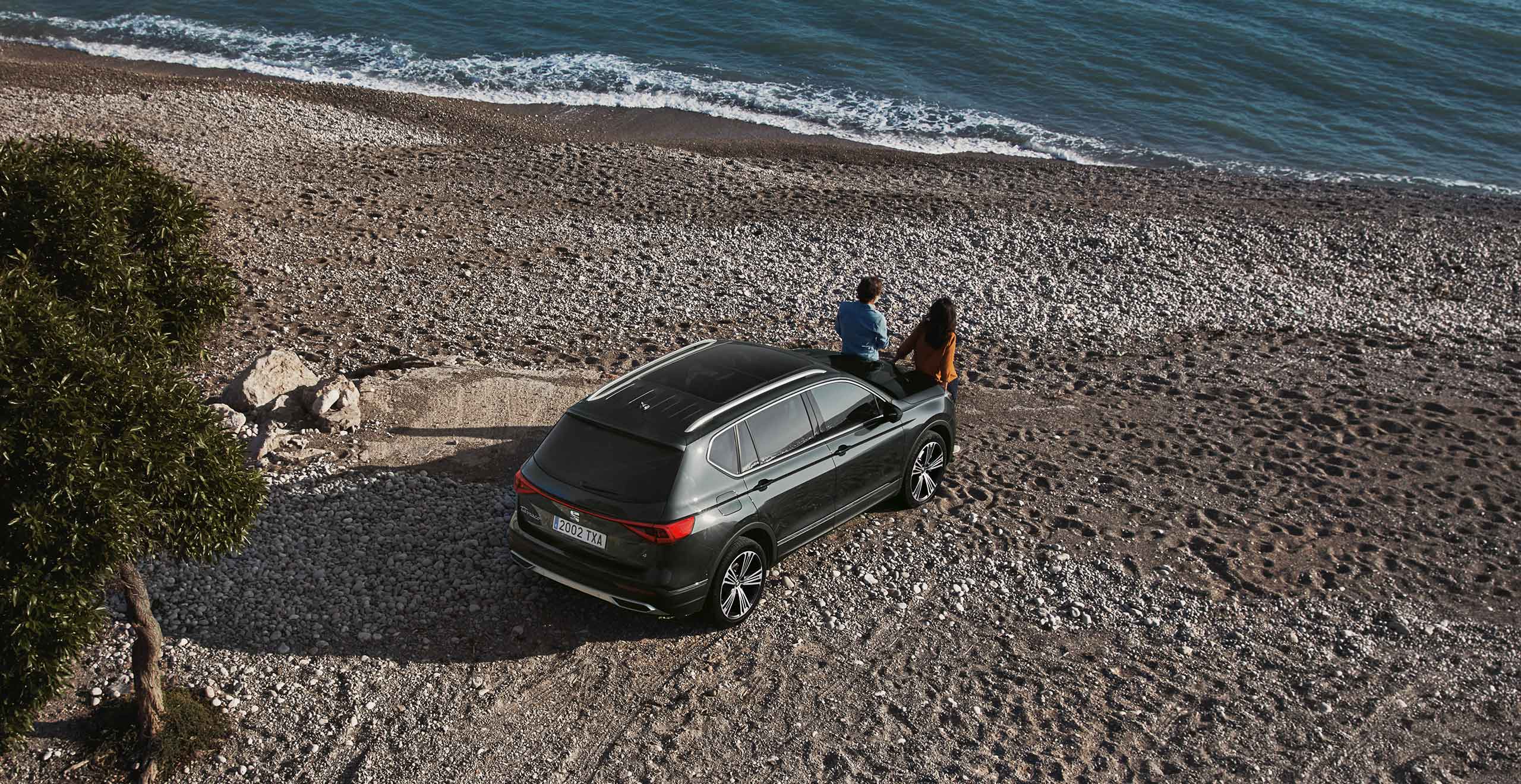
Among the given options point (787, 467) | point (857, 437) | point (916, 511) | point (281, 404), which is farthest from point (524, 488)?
point (281, 404)

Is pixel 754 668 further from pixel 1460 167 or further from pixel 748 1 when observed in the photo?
pixel 748 1

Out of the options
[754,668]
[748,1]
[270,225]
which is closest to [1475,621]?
[754,668]

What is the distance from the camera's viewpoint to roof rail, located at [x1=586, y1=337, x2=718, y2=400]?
31.6 feet

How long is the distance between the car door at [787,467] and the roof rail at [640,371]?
3.91 feet

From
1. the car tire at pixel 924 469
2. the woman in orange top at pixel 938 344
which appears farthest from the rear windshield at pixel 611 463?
the woman in orange top at pixel 938 344

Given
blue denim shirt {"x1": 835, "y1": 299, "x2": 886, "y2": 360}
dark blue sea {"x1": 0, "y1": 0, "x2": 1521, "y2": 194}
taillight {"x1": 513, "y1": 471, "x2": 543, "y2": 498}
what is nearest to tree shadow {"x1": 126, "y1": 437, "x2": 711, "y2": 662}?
taillight {"x1": 513, "y1": 471, "x2": 543, "y2": 498}

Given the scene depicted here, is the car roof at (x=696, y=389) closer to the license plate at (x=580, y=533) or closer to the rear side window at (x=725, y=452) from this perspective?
Result: the rear side window at (x=725, y=452)

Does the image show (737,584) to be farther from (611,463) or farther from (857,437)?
(857,437)

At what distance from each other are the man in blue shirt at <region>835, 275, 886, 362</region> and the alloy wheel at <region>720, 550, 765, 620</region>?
125 inches

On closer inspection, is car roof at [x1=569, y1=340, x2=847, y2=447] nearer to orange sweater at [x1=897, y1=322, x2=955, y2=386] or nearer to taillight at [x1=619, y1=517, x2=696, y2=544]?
taillight at [x1=619, y1=517, x2=696, y2=544]

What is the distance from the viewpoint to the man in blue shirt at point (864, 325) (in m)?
11.6

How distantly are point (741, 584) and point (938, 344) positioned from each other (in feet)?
12.0

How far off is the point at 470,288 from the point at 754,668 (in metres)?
9.64

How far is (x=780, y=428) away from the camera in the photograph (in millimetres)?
9680
